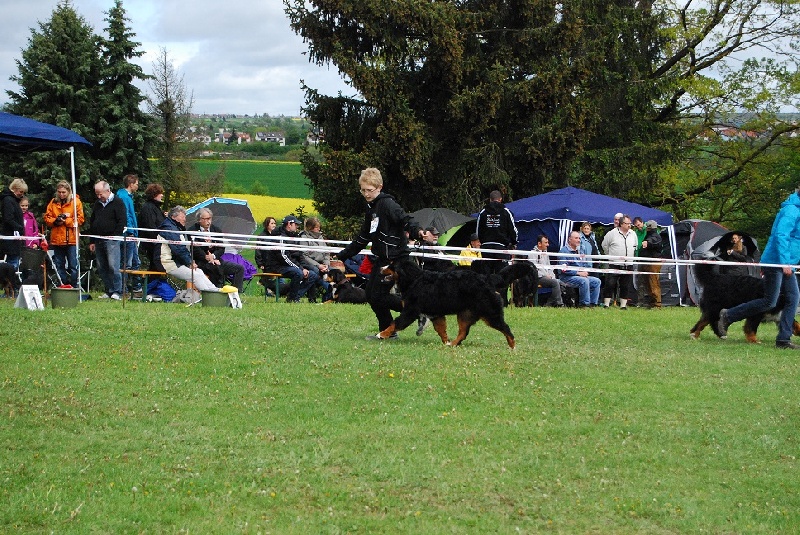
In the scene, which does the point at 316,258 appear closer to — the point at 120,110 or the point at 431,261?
the point at 431,261

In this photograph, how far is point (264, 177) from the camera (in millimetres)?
72938

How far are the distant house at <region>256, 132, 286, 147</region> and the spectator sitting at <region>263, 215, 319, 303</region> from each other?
260 ft

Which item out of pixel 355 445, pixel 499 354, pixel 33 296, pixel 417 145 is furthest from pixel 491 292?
pixel 417 145

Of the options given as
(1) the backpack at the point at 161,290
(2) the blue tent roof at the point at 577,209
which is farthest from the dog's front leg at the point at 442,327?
(2) the blue tent roof at the point at 577,209

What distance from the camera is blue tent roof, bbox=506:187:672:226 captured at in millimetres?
22891

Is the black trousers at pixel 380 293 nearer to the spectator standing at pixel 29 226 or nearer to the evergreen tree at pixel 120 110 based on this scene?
the spectator standing at pixel 29 226

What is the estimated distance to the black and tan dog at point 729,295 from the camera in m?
13.7

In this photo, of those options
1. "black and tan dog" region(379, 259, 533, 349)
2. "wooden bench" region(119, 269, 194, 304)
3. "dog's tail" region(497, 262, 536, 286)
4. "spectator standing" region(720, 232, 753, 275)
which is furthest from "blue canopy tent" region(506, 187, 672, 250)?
"black and tan dog" region(379, 259, 533, 349)

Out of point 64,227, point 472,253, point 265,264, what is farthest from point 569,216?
point 64,227

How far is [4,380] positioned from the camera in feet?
28.9

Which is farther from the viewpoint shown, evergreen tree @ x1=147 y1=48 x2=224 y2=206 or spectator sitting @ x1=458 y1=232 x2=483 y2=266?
evergreen tree @ x1=147 y1=48 x2=224 y2=206

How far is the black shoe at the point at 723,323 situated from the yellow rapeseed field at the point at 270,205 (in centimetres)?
3728

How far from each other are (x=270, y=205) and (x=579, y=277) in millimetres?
36837

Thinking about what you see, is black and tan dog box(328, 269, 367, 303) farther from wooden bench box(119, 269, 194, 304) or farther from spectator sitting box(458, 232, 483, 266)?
wooden bench box(119, 269, 194, 304)
